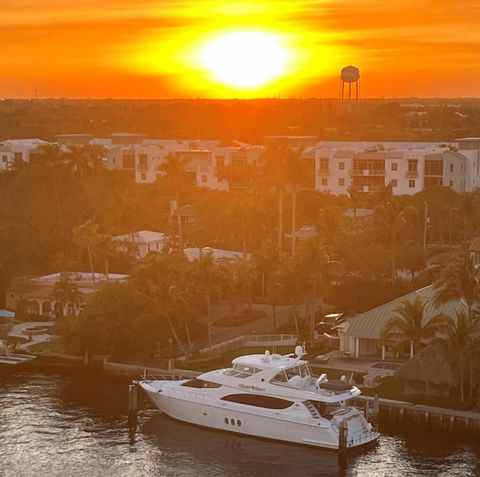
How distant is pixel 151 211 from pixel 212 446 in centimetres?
6857

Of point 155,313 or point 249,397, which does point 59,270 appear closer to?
point 155,313

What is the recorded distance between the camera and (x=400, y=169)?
136 meters

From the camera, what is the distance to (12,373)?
72875mm

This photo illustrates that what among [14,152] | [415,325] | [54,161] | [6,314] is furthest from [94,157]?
[415,325]

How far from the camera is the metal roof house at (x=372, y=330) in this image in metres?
71.6

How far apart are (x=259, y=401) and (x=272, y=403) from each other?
0.81 meters

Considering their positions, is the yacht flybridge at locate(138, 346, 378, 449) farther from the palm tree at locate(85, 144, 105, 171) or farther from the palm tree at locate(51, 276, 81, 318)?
the palm tree at locate(85, 144, 105, 171)

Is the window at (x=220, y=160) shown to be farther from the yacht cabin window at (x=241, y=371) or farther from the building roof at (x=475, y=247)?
the yacht cabin window at (x=241, y=371)

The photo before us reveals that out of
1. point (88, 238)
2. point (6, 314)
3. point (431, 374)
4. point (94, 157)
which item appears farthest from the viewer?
point (94, 157)

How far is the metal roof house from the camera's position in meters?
71.6

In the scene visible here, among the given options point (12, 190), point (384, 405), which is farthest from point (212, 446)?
point (12, 190)

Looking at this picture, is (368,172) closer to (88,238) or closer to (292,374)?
(88,238)

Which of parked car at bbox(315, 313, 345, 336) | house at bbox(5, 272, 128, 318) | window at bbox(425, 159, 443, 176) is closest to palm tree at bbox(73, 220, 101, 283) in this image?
house at bbox(5, 272, 128, 318)

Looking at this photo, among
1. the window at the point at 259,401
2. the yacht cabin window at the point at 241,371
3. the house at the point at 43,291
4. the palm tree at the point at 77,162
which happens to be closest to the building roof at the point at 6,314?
the house at the point at 43,291
